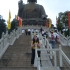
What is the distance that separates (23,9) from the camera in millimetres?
59031

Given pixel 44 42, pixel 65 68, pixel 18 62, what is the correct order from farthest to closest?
pixel 44 42
pixel 18 62
pixel 65 68

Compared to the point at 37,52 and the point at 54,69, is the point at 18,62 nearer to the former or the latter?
the point at 37,52

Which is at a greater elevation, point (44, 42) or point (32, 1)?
point (32, 1)

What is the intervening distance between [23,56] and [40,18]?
4303cm

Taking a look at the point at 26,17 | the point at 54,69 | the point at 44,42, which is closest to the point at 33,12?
the point at 26,17

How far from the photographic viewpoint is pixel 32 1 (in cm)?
5919

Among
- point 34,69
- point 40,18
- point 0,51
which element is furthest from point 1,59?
point 40,18

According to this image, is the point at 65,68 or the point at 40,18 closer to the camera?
the point at 65,68

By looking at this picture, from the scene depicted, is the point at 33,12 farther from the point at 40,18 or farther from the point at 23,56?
the point at 23,56

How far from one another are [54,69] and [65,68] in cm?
88

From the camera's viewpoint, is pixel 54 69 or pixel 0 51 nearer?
pixel 54 69

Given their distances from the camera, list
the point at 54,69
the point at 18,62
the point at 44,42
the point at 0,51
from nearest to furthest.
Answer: the point at 54,69, the point at 18,62, the point at 0,51, the point at 44,42

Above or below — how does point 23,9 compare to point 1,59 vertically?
above

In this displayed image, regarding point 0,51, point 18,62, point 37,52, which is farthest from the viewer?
point 0,51
